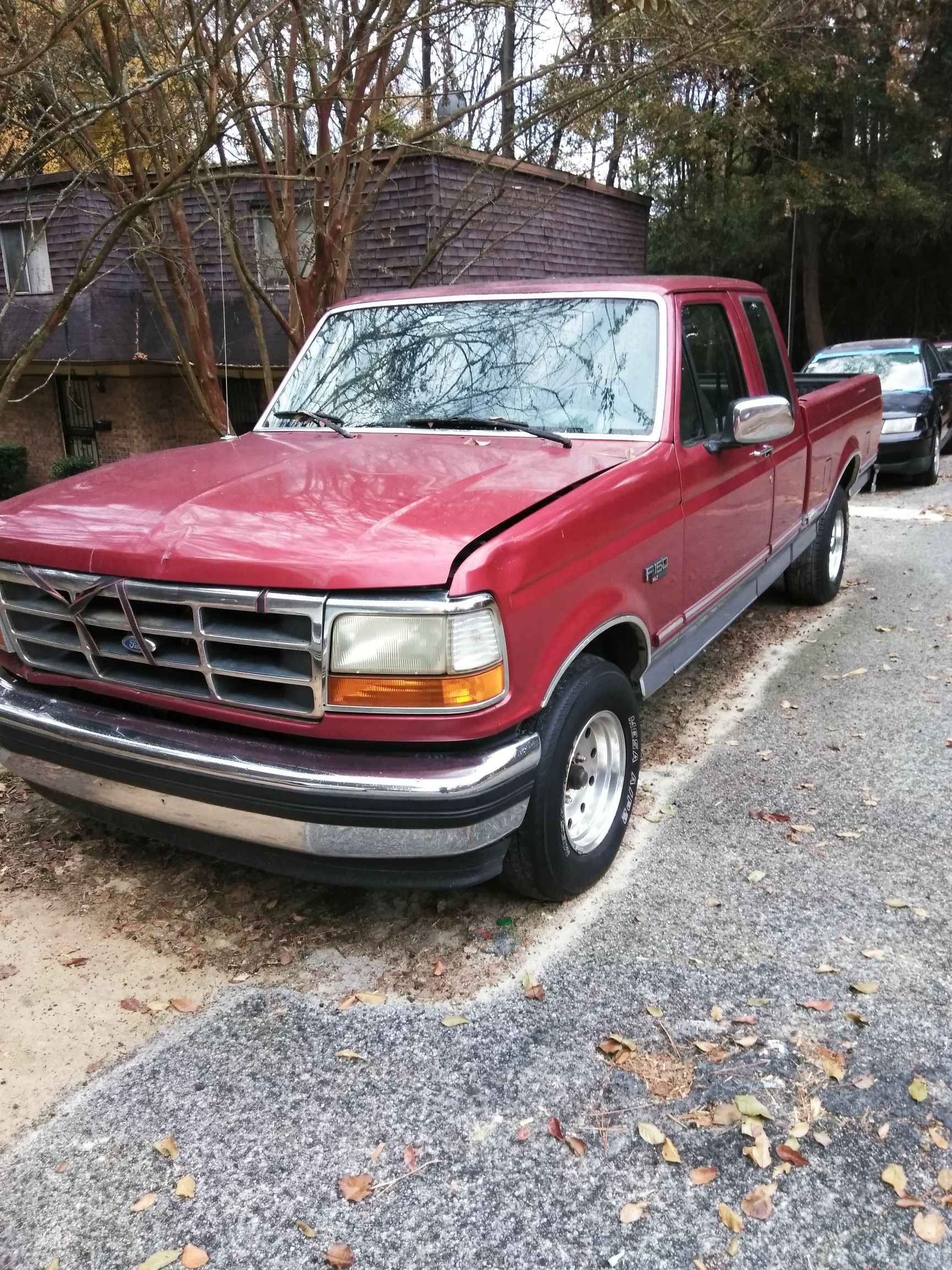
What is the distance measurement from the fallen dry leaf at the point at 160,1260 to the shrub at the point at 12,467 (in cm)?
1751

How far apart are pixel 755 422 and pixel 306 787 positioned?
92.6 inches

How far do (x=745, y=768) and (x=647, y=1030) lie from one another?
1.89 metres

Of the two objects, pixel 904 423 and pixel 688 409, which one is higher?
pixel 688 409

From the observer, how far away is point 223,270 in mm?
13852

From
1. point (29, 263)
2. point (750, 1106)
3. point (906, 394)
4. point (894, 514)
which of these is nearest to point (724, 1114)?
point (750, 1106)

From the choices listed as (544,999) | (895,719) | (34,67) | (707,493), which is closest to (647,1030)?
(544,999)

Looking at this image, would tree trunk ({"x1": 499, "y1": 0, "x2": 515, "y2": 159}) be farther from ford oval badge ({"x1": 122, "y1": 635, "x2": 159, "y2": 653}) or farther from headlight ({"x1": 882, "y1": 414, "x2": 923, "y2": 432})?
ford oval badge ({"x1": 122, "y1": 635, "x2": 159, "y2": 653})

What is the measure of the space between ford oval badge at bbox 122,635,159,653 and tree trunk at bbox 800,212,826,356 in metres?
20.6

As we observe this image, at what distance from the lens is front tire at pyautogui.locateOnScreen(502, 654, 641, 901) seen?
304cm

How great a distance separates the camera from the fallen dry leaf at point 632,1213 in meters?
2.23

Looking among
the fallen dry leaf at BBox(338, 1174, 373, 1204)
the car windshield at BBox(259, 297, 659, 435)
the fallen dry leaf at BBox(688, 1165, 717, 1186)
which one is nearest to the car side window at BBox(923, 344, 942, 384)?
the car windshield at BBox(259, 297, 659, 435)

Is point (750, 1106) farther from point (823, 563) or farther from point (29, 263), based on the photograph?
point (29, 263)

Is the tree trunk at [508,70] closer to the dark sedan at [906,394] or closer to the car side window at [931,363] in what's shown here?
the dark sedan at [906,394]

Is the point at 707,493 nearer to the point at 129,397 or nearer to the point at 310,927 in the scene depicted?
the point at 310,927
